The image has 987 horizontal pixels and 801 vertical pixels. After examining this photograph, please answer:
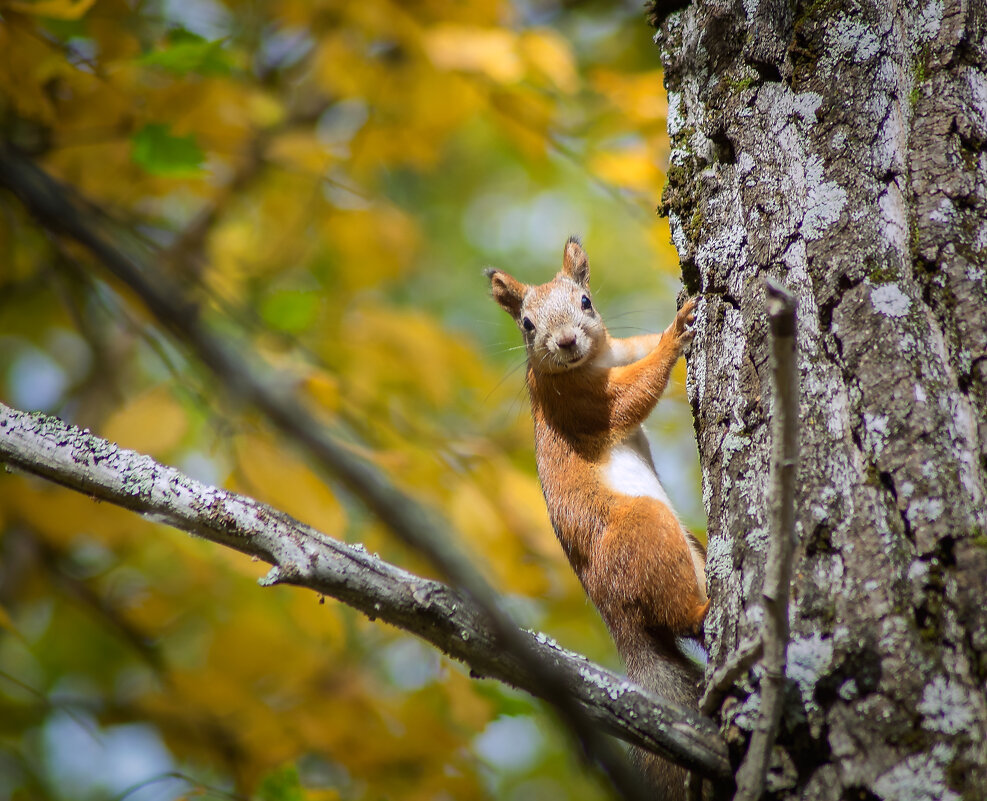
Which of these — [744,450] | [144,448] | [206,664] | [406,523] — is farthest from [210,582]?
[406,523]

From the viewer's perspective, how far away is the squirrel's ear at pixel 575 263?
3701mm

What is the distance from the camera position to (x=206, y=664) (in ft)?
10.5

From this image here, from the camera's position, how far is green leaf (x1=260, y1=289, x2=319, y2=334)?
10.4 feet

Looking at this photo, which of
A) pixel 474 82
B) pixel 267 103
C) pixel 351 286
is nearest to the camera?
pixel 474 82

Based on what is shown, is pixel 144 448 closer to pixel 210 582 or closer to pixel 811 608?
pixel 210 582

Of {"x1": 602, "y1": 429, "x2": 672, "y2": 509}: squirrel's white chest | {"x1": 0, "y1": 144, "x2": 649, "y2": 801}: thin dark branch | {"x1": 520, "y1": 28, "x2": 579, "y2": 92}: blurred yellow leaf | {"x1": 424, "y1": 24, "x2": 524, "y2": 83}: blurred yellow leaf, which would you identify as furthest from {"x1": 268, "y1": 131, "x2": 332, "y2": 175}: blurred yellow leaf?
{"x1": 0, "y1": 144, "x2": 649, "y2": 801}: thin dark branch

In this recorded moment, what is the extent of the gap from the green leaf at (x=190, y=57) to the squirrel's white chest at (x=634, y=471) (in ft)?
5.64

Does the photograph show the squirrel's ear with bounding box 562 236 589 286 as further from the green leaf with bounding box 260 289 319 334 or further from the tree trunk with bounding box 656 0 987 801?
the tree trunk with bounding box 656 0 987 801

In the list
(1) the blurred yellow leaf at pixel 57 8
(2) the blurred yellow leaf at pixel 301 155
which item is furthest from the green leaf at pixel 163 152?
(2) the blurred yellow leaf at pixel 301 155

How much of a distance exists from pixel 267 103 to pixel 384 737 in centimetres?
287

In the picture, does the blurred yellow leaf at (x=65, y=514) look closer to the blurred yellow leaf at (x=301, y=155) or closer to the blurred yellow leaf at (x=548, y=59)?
the blurred yellow leaf at (x=301, y=155)

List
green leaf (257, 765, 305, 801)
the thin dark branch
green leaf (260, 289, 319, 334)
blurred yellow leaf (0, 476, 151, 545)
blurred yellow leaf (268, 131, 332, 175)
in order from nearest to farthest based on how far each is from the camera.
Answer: the thin dark branch, green leaf (257, 765, 305, 801), green leaf (260, 289, 319, 334), blurred yellow leaf (0, 476, 151, 545), blurred yellow leaf (268, 131, 332, 175)


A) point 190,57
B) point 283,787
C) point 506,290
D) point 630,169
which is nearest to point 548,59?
point 630,169

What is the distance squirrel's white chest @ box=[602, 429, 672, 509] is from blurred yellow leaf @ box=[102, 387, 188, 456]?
58.5 inches
